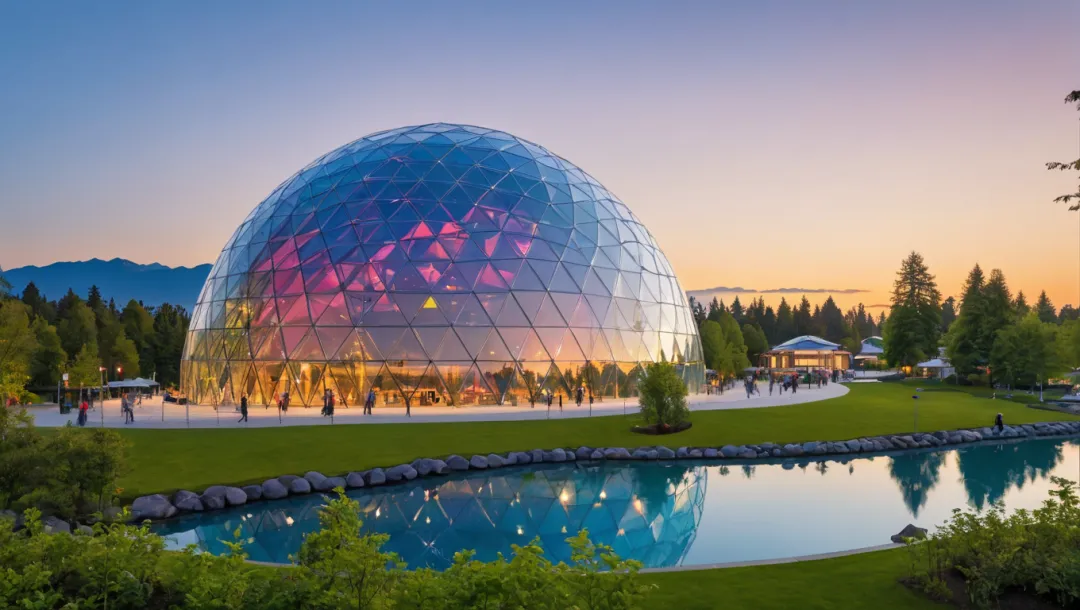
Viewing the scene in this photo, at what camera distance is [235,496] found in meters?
17.4

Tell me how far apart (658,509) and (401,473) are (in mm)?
7078

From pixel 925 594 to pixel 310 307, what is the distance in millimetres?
29218

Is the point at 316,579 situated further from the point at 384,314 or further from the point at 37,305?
the point at 37,305

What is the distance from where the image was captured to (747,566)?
34.8 ft

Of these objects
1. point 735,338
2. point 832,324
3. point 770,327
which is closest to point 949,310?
point 832,324

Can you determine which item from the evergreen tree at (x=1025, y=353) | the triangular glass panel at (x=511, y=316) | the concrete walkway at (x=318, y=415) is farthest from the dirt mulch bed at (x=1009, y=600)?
the evergreen tree at (x=1025, y=353)

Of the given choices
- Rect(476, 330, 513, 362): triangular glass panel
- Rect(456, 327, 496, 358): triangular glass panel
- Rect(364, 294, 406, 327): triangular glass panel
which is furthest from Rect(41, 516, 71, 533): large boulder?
Rect(476, 330, 513, 362): triangular glass panel

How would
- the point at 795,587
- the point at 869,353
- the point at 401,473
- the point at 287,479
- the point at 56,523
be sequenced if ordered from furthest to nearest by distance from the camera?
1. the point at 869,353
2. the point at 401,473
3. the point at 287,479
4. the point at 56,523
5. the point at 795,587

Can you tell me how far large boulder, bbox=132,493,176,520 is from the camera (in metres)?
16.0

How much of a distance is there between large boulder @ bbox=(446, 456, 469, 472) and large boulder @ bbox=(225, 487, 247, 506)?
19.0 feet

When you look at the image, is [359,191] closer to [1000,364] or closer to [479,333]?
[479,333]

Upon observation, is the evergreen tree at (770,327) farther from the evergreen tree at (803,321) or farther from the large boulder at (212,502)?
the large boulder at (212,502)

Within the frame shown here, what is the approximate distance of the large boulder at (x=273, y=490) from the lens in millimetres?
17906

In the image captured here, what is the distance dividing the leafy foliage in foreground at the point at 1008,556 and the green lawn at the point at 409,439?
14.7m
